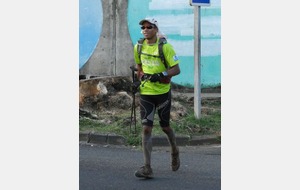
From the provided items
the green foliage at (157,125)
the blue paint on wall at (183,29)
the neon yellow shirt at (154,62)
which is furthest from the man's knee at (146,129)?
the blue paint on wall at (183,29)

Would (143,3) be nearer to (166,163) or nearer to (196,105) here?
(196,105)

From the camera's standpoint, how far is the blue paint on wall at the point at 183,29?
6.25m

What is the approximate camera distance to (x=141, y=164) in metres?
4.42

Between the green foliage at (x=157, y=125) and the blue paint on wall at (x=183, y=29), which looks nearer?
the green foliage at (x=157, y=125)

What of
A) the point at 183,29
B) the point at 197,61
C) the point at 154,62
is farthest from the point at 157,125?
the point at 183,29

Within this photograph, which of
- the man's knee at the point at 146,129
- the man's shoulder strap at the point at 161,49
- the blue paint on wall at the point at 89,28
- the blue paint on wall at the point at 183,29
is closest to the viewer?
the man's shoulder strap at the point at 161,49

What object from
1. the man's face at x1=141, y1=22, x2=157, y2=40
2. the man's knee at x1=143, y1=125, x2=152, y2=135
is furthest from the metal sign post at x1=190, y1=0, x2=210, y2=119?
the man's face at x1=141, y1=22, x2=157, y2=40

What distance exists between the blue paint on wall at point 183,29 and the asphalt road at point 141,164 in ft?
4.30

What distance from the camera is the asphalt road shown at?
12.5 feet

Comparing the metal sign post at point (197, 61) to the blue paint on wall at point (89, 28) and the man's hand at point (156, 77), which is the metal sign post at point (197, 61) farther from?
the man's hand at point (156, 77)

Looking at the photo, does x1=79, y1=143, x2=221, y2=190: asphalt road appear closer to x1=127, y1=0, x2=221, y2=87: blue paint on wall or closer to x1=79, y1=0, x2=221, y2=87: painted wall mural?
x1=79, y1=0, x2=221, y2=87: painted wall mural
